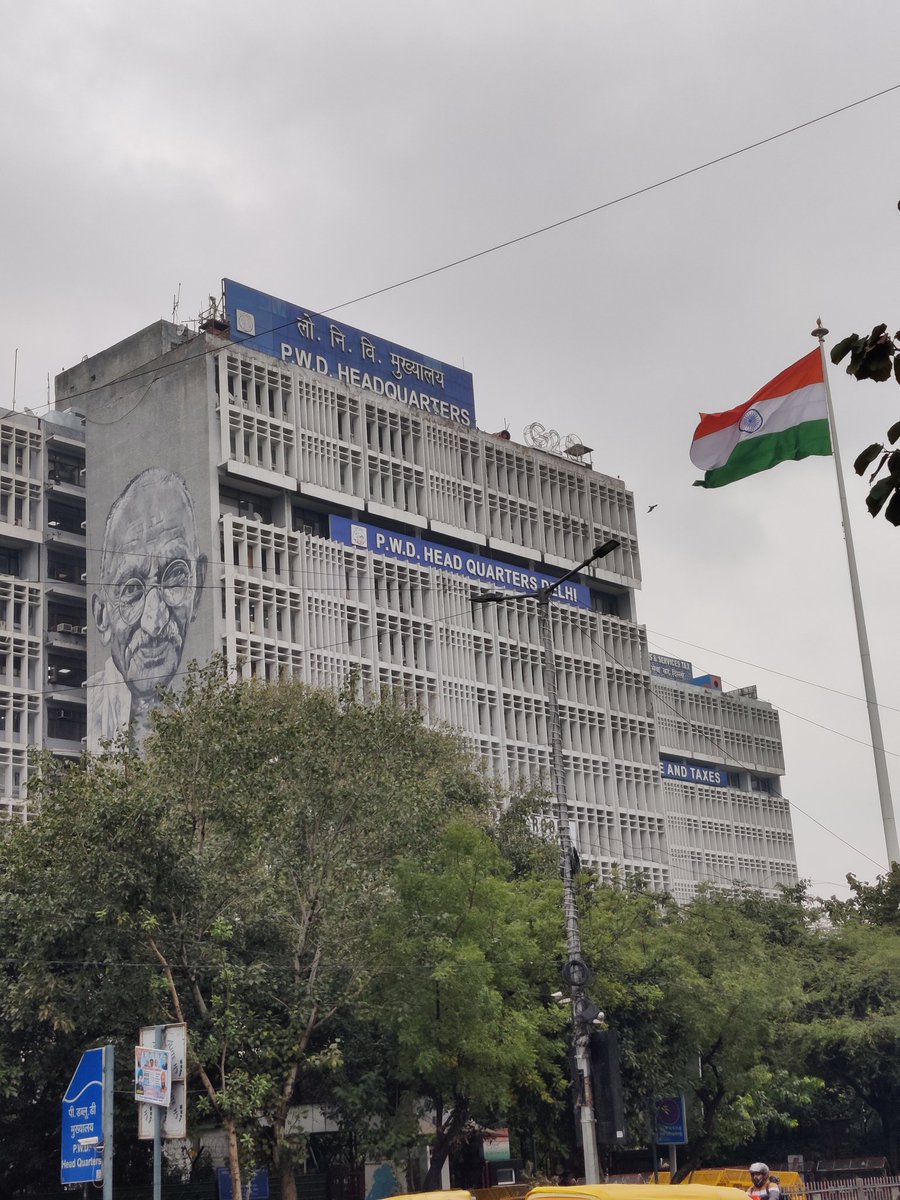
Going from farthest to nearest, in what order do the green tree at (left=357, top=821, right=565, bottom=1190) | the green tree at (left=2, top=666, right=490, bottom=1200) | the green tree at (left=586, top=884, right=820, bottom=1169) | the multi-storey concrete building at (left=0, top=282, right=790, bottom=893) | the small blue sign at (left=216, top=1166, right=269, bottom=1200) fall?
the multi-storey concrete building at (left=0, top=282, right=790, bottom=893)
the green tree at (left=586, top=884, right=820, bottom=1169)
the small blue sign at (left=216, top=1166, right=269, bottom=1200)
the green tree at (left=357, top=821, right=565, bottom=1190)
the green tree at (left=2, top=666, right=490, bottom=1200)

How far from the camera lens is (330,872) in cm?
3156

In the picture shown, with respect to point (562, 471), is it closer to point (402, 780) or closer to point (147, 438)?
point (147, 438)

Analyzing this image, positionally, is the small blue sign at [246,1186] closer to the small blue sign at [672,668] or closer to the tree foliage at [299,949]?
the tree foliage at [299,949]

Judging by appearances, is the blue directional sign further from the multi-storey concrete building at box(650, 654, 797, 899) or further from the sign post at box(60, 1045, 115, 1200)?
the multi-storey concrete building at box(650, 654, 797, 899)

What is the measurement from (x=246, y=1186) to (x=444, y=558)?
175ft

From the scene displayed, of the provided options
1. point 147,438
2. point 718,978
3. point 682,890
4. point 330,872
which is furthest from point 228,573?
point 682,890

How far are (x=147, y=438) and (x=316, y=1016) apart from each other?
158 feet

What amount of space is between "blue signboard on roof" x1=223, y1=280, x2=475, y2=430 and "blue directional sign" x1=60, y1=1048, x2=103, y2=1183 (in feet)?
184

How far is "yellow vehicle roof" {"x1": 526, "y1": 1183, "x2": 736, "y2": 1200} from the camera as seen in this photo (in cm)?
1205

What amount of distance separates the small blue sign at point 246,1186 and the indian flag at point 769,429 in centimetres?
1903

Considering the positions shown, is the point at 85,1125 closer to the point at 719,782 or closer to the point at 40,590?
the point at 40,590

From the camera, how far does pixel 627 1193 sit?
12188mm

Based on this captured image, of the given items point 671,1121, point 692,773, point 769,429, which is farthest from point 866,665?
point 692,773

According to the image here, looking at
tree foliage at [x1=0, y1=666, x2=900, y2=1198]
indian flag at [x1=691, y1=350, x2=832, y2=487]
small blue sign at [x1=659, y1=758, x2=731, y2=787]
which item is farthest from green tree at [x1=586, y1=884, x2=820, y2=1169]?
small blue sign at [x1=659, y1=758, x2=731, y2=787]
